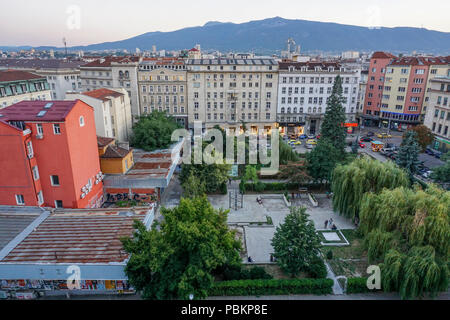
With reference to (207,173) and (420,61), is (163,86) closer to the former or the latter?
(207,173)

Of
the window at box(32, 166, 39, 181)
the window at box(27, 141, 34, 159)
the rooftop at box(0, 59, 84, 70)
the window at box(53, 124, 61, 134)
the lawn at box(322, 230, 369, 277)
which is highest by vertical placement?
the rooftop at box(0, 59, 84, 70)

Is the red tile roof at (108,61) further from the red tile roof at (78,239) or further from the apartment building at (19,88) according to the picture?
the red tile roof at (78,239)

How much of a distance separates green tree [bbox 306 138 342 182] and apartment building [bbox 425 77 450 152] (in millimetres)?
25111

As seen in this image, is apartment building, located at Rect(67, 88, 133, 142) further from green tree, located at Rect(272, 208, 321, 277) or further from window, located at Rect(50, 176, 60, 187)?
green tree, located at Rect(272, 208, 321, 277)

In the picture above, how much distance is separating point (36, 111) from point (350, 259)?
28.4 meters

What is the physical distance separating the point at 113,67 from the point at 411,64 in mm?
58947

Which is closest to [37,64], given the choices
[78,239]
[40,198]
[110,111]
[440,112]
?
[110,111]

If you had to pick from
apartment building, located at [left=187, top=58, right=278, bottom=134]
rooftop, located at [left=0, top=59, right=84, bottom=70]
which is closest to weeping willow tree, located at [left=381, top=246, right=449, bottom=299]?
apartment building, located at [left=187, top=58, right=278, bottom=134]

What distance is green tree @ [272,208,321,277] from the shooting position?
2098 centimetres

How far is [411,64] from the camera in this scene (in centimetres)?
6078

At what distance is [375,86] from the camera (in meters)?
68.4

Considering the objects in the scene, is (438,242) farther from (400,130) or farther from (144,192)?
(400,130)

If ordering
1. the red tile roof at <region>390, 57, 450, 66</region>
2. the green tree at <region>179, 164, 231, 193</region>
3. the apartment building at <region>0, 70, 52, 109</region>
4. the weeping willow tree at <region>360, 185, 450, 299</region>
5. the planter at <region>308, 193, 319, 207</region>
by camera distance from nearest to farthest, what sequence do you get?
the weeping willow tree at <region>360, 185, 450, 299</region> → the green tree at <region>179, 164, 231, 193</region> → the planter at <region>308, 193, 319, 207</region> → the apartment building at <region>0, 70, 52, 109</region> → the red tile roof at <region>390, 57, 450, 66</region>

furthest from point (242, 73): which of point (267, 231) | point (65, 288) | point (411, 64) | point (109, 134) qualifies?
point (65, 288)
